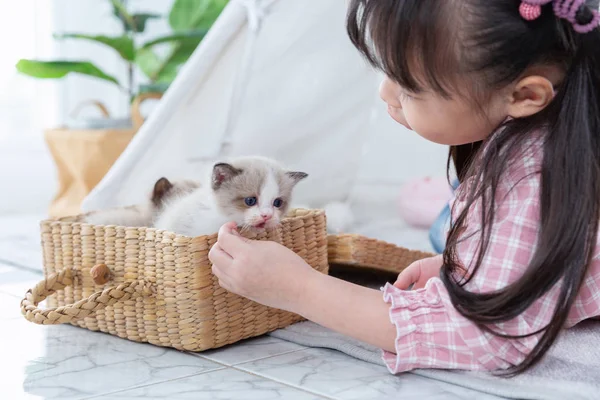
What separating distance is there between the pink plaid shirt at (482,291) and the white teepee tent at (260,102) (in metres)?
0.78

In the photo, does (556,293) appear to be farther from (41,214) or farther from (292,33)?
(41,214)

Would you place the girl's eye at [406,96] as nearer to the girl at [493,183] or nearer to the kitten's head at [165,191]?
the girl at [493,183]

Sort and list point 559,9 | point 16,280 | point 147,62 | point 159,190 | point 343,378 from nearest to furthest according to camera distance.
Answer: point 559,9, point 343,378, point 159,190, point 16,280, point 147,62

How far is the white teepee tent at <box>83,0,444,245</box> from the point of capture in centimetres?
153

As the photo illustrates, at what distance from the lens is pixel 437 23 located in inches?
33.6

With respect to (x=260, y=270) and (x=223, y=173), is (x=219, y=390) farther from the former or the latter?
(x=223, y=173)

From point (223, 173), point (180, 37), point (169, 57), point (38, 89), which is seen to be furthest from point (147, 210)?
point (38, 89)

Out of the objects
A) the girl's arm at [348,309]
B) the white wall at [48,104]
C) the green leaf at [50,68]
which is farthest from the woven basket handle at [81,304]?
the white wall at [48,104]

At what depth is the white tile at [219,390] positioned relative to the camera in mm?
864

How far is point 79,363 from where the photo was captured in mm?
996

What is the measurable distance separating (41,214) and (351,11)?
2095 millimetres

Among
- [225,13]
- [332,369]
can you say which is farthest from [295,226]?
[225,13]

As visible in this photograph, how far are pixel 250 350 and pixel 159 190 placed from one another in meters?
0.37

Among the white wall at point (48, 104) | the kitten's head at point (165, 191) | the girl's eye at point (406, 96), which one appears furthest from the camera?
the white wall at point (48, 104)
